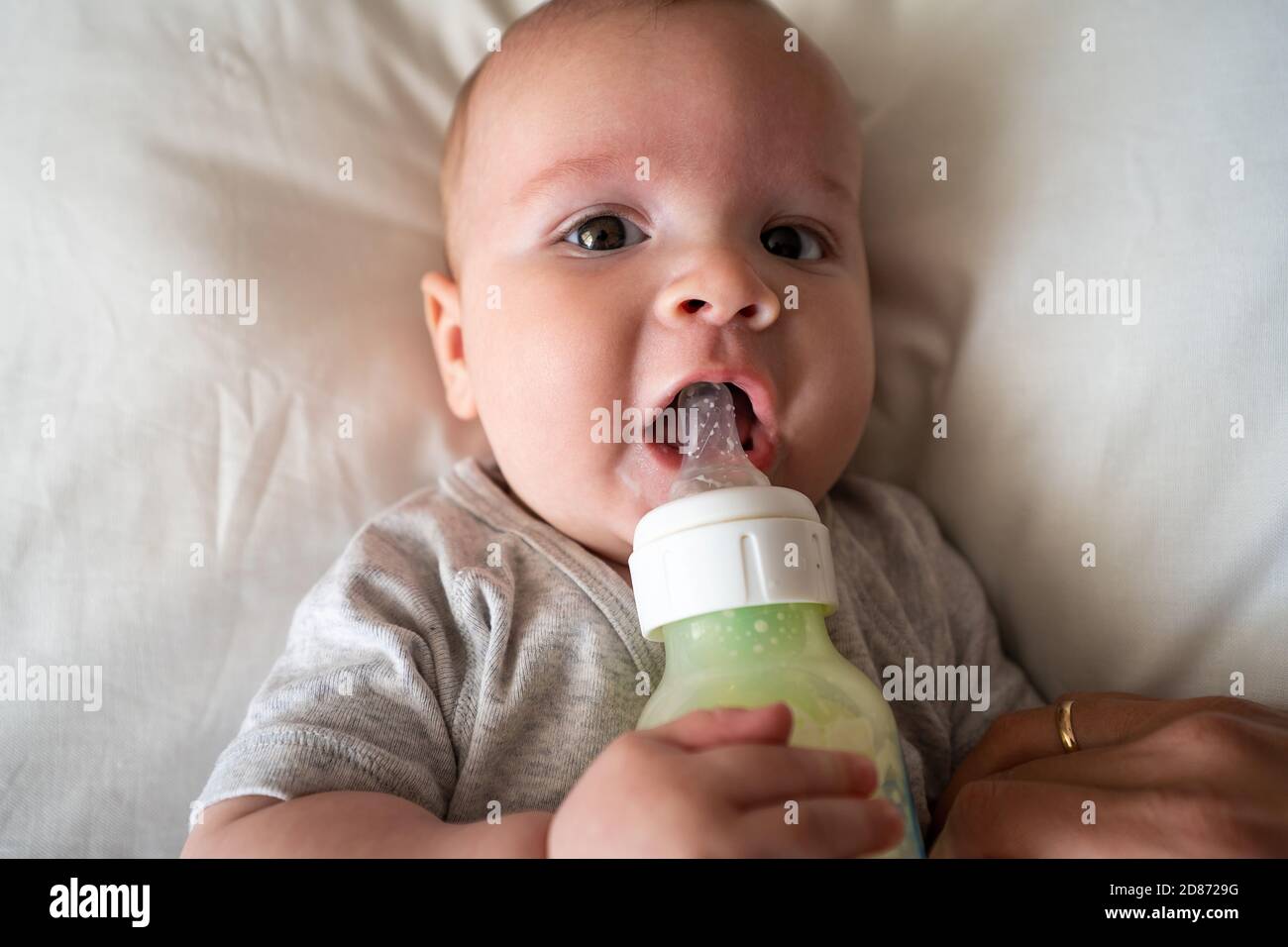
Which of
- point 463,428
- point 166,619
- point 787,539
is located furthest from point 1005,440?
point 166,619

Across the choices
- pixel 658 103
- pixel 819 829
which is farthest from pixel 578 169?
pixel 819 829

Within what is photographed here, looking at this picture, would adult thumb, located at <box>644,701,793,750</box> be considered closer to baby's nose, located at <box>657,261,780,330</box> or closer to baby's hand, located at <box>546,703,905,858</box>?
baby's hand, located at <box>546,703,905,858</box>

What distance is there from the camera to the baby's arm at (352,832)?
80 centimetres

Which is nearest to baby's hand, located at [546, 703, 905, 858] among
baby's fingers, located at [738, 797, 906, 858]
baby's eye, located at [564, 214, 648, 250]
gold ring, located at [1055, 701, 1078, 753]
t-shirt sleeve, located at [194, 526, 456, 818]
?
baby's fingers, located at [738, 797, 906, 858]

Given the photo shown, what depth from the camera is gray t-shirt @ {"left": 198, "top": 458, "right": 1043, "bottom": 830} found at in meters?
0.95

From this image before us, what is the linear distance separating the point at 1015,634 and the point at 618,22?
870mm

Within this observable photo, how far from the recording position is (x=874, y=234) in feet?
4.62

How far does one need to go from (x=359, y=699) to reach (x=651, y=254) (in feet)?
1.73

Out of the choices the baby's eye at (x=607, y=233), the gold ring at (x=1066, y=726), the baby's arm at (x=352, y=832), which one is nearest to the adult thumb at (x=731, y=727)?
the baby's arm at (x=352, y=832)

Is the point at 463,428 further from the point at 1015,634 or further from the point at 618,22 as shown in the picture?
the point at 1015,634

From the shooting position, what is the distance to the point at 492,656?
105 centimetres

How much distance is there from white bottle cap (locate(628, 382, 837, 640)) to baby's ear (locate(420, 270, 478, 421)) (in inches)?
21.0

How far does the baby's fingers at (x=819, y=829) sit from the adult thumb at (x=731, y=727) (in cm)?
5

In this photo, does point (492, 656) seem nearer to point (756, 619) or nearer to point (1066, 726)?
point (756, 619)
